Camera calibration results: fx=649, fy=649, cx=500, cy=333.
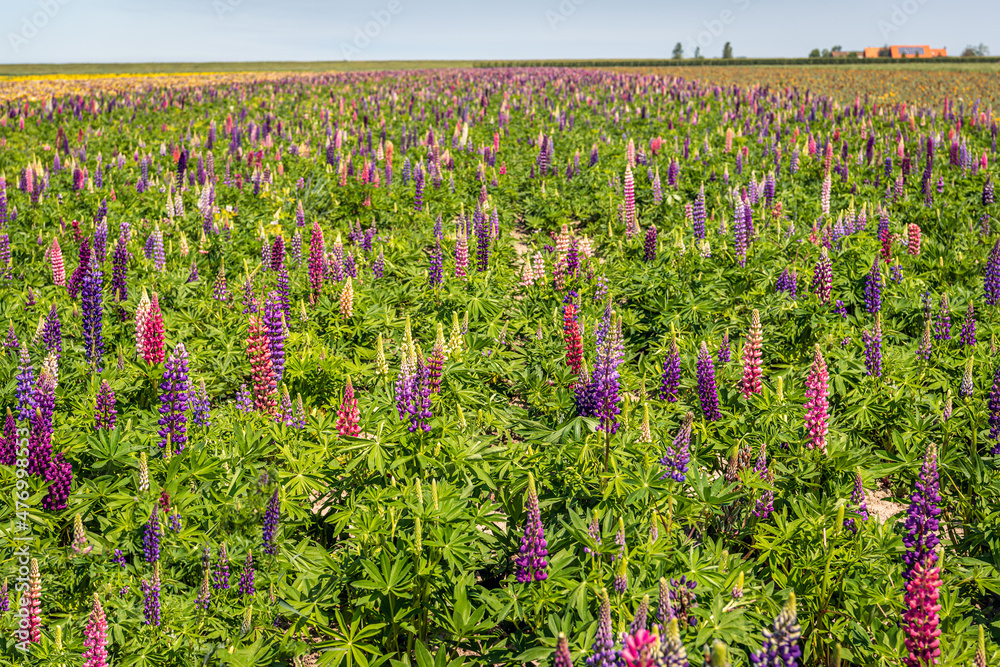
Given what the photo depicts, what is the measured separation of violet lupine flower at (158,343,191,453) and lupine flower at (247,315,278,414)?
0.57 metres

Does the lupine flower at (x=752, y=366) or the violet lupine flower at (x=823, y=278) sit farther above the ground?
the violet lupine flower at (x=823, y=278)

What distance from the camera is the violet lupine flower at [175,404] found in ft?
13.3

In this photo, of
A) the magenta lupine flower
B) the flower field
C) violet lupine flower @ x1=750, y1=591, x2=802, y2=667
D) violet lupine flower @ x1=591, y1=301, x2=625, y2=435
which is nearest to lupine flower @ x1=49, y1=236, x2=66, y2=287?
the flower field

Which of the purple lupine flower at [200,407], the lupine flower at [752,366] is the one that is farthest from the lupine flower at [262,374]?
the lupine flower at [752,366]

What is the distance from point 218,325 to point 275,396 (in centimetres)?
188

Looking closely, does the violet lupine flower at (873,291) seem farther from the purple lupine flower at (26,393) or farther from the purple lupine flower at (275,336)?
the purple lupine flower at (26,393)

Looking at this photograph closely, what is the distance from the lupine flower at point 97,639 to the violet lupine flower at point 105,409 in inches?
64.8

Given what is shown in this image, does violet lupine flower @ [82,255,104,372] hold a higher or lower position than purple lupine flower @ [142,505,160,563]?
higher

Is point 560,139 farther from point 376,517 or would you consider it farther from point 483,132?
point 376,517

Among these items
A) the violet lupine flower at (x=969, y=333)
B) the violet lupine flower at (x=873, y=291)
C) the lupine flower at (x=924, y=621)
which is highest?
the violet lupine flower at (x=873, y=291)

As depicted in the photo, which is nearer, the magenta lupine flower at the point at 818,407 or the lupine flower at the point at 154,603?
the lupine flower at the point at 154,603

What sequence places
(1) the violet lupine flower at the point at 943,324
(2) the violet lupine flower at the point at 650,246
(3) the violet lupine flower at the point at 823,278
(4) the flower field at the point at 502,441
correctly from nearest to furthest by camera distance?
(4) the flower field at the point at 502,441, (1) the violet lupine flower at the point at 943,324, (3) the violet lupine flower at the point at 823,278, (2) the violet lupine flower at the point at 650,246

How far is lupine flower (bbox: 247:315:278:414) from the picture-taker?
4.66 metres

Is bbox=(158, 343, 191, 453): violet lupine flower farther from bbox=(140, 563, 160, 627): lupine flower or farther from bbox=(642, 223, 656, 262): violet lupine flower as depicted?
bbox=(642, 223, 656, 262): violet lupine flower
